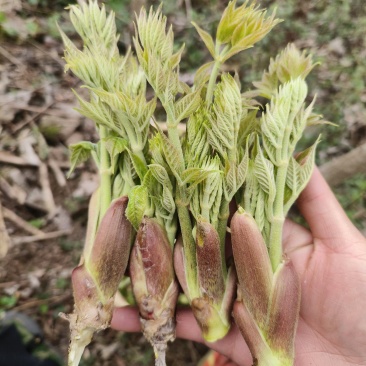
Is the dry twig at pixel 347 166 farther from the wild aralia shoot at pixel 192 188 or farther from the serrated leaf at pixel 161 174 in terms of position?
the serrated leaf at pixel 161 174

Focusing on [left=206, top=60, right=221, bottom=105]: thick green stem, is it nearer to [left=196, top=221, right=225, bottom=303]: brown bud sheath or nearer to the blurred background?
[left=196, top=221, right=225, bottom=303]: brown bud sheath

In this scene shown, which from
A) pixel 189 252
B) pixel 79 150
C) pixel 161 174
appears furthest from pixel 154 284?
pixel 79 150

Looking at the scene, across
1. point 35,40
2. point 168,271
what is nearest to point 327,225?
point 168,271

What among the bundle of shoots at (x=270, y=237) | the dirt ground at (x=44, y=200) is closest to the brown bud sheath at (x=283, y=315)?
the bundle of shoots at (x=270, y=237)

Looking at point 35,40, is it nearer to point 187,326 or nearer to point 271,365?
point 187,326

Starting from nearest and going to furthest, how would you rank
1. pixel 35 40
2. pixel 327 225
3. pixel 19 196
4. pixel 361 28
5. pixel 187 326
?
pixel 327 225
pixel 187 326
pixel 19 196
pixel 35 40
pixel 361 28

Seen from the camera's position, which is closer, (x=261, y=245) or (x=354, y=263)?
(x=261, y=245)

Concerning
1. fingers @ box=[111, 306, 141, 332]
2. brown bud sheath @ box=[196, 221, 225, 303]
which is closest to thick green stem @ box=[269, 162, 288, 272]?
brown bud sheath @ box=[196, 221, 225, 303]

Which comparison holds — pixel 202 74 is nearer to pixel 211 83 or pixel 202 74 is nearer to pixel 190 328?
pixel 211 83
